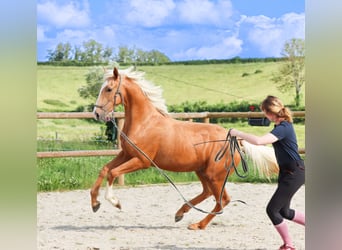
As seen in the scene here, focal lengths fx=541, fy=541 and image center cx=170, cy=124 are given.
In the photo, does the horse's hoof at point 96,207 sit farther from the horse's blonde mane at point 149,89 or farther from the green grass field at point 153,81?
the horse's blonde mane at point 149,89

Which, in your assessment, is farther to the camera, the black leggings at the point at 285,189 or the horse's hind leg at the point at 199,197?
the horse's hind leg at the point at 199,197

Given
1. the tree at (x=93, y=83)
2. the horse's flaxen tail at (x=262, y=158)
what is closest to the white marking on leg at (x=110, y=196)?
the tree at (x=93, y=83)

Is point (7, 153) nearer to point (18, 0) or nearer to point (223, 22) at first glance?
point (18, 0)

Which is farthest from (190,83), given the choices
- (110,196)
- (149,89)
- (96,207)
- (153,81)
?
(96,207)

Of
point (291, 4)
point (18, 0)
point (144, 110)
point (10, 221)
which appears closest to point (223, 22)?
point (291, 4)

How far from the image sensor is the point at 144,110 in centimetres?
453

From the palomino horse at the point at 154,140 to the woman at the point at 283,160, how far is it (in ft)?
1.61

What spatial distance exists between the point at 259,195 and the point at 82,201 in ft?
5.43

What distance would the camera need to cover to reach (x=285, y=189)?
4.09 metres

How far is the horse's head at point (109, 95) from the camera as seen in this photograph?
4457 millimetres

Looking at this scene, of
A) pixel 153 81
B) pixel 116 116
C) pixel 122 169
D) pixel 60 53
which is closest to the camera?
pixel 122 169

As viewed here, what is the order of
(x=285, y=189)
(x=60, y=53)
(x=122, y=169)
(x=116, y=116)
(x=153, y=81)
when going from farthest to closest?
(x=60, y=53) → (x=153, y=81) → (x=116, y=116) → (x=122, y=169) → (x=285, y=189)

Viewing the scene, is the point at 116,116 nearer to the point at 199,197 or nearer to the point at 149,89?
the point at 149,89

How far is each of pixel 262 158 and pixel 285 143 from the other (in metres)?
0.40
